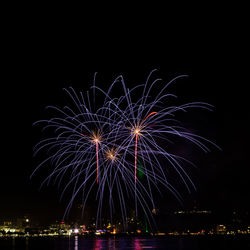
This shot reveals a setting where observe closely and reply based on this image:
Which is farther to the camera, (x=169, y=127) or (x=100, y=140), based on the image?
(x=100, y=140)

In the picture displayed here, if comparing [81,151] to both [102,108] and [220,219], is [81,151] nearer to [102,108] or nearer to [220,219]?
[102,108]

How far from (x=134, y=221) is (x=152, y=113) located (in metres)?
177

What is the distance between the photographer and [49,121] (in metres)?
31.9

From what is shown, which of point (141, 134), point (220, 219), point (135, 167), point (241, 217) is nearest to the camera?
point (135, 167)

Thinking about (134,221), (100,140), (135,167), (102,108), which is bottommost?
(134,221)

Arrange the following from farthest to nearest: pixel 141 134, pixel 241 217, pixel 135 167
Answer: pixel 241 217
pixel 141 134
pixel 135 167

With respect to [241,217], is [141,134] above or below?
above

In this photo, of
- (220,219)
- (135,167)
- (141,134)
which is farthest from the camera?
(220,219)

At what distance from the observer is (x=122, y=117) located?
31.6 meters

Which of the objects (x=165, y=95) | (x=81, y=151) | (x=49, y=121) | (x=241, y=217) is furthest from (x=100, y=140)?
(x=241, y=217)

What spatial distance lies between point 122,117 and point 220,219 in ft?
584

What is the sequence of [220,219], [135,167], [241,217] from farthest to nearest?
[220,219], [241,217], [135,167]

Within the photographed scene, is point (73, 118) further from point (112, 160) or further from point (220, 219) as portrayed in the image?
point (220, 219)

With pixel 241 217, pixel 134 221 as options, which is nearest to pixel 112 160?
pixel 241 217
